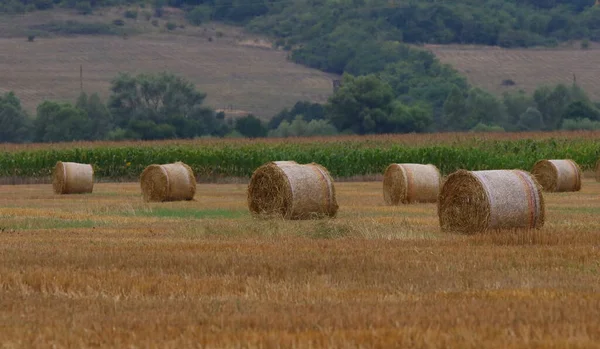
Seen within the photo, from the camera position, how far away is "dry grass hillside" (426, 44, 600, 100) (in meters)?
147

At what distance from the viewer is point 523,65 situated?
6078 inches

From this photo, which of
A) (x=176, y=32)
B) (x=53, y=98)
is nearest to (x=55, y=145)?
(x=53, y=98)

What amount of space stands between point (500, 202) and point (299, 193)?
17.0ft

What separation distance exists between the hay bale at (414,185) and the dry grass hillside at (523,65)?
111628mm

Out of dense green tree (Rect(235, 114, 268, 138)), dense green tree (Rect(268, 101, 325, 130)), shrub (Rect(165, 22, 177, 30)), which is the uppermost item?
shrub (Rect(165, 22, 177, 30))

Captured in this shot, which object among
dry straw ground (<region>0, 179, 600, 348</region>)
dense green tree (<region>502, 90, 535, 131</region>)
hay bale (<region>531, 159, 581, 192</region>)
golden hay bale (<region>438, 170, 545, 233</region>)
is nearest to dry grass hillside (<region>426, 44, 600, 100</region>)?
dense green tree (<region>502, 90, 535, 131</region>)

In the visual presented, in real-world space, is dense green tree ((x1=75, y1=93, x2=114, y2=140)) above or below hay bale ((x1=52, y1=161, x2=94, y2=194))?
below

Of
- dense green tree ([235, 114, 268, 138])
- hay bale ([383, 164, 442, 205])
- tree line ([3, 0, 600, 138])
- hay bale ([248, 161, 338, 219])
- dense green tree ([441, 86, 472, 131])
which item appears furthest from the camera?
tree line ([3, 0, 600, 138])

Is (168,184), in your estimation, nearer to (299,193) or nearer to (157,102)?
(299,193)

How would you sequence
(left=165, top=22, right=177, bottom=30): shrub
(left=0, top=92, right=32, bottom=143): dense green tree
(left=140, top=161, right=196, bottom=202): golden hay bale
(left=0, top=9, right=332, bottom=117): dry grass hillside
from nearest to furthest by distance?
(left=140, top=161, right=196, bottom=202): golden hay bale < (left=0, top=92, right=32, bottom=143): dense green tree < (left=0, top=9, right=332, bottom=117): dry grass hillside < (left=165, top=22, right=177, bottom=30): shrub

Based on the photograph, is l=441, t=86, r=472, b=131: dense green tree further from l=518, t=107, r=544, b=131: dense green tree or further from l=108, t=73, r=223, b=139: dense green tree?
l=108, t=73, r=223, b=139: dense green tree

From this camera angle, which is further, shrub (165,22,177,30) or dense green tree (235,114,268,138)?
shrub (165,22,177,30)

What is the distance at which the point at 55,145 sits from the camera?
5788cm

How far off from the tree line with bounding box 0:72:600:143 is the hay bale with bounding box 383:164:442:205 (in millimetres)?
60282
